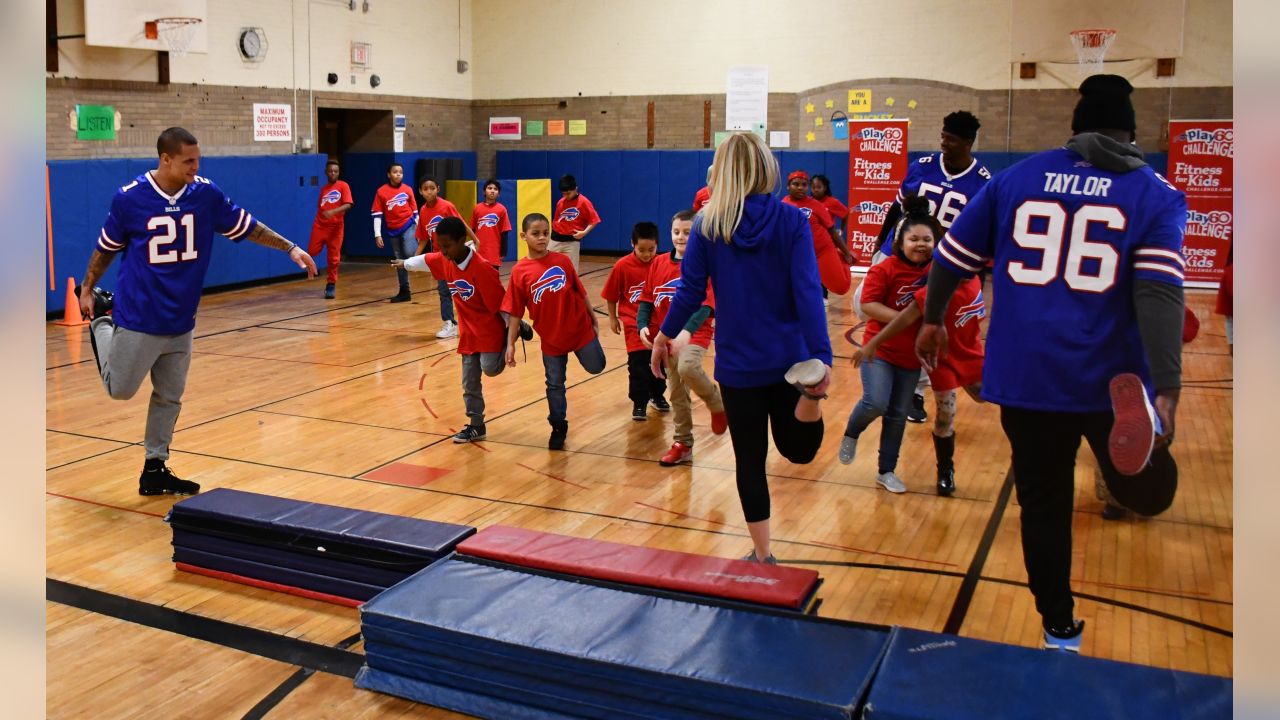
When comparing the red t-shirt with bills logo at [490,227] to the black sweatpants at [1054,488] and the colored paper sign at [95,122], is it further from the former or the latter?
the black sweatpants at [1054,488]

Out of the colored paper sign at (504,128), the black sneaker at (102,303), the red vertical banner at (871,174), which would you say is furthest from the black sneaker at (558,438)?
the colored paper sign at (504,128)

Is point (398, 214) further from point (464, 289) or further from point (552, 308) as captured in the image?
point (552, 308)

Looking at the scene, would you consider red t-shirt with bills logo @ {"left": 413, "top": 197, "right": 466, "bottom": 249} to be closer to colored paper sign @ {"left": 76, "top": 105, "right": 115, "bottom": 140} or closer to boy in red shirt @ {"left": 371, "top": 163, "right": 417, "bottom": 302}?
boy in red shirt @ {"left": 371, "top": 163, "right": 417, "bottom": 302}

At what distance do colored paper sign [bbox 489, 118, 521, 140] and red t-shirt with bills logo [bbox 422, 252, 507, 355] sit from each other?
15275 mm

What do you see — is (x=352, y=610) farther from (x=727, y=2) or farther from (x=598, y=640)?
(x=727, y=2)

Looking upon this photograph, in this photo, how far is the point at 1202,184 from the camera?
1650cm

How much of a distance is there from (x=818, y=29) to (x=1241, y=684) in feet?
65.0

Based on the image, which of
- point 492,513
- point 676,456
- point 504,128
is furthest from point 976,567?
point 504,128

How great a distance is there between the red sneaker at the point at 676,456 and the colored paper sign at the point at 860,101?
13267 millimetres

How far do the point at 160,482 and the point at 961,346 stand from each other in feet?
15.0

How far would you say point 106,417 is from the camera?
8273mm

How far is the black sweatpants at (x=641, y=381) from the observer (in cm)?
805

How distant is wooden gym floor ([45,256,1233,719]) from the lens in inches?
171

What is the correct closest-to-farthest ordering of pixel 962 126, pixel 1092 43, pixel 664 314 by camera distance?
pixel 962 126 → pixel 664 314 → pixel 1092 43
